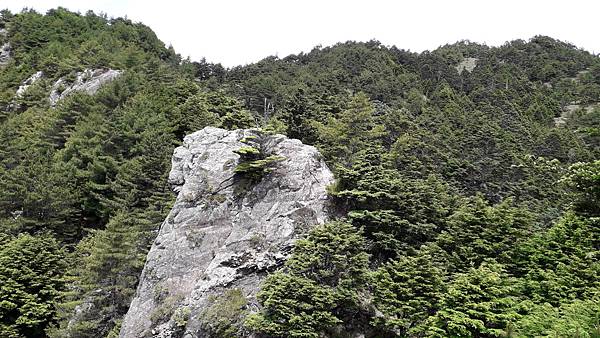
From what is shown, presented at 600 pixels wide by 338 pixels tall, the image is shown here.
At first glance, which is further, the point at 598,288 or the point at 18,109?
the point at 18,109

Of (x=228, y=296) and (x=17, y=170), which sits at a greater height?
(x=17, y=170)

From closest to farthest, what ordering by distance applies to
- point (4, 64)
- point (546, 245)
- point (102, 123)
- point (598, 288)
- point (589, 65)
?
point (598, 288) → point (546, 245) → point (102, 123) → point (4, 64) → point (589, 65)

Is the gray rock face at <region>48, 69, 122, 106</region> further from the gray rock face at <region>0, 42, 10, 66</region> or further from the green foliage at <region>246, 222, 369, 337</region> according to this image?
the green foliage at <region>246, 222, 369, 337</region>

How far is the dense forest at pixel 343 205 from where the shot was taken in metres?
15.3

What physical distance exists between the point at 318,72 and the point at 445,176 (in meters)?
38.9

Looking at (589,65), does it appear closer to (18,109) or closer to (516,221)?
(516,221)

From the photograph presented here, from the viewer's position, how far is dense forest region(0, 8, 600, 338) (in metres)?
15.3

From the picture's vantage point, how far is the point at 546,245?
17.4m

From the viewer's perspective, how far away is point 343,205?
71.4ft

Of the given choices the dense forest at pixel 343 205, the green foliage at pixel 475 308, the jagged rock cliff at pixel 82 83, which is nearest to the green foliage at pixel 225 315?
the dense forest at pixel 343 205

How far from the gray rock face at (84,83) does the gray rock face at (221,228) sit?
29.2m

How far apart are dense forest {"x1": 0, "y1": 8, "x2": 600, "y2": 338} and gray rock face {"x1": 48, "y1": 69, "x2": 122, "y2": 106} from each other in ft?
3.62

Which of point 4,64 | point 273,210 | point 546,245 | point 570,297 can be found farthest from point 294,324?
point 4,64

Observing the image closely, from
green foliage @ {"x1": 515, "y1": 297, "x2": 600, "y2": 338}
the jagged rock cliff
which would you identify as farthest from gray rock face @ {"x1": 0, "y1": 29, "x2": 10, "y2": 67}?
green foliage @ {"x1": 515, "y1": 297, "x2": 600, "y2": 338}
